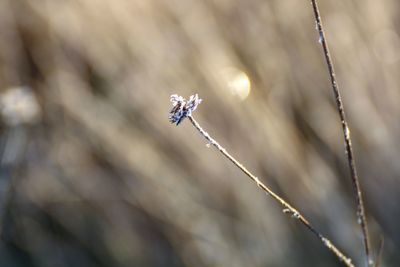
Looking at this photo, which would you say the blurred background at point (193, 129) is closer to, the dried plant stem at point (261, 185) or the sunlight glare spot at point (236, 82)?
the sunlight glare spot at point (236, 82)

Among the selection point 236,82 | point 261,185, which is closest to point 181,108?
point 261,185

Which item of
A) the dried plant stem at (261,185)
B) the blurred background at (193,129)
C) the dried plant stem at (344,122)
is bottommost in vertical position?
the dried plant stem at (261,185)

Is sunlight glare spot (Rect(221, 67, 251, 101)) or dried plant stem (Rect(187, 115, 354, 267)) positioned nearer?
dried plant stem (Rect(187, 115, 354, 267))

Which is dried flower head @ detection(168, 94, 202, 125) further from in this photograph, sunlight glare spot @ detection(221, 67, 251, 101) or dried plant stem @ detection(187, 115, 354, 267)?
sunlight glare spot @ detection(221, 67, 251, 101)

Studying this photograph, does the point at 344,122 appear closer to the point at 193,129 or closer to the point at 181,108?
the point at 181,108

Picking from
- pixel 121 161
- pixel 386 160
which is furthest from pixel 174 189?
pixel 386 160

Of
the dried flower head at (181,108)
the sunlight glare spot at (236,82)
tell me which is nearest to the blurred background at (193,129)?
the sunlight glare spot at (236,82)

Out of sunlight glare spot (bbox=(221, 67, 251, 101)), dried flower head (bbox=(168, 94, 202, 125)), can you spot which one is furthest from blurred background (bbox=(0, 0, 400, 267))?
dried flower head (bbox=(168, 94, 202, 125))

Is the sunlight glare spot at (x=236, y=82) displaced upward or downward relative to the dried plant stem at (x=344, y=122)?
upward
